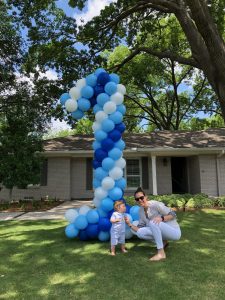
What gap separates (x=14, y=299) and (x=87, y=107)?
4.55m

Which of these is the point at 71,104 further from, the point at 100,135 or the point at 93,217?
the point at 93,217

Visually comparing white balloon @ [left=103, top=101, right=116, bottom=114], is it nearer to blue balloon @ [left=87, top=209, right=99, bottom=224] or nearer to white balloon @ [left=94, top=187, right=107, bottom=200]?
white balloon @ [left=94, top=187, right=107, bottom=200]

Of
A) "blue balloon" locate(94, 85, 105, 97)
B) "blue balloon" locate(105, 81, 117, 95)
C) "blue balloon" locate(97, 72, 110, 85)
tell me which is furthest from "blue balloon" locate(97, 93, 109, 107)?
"blue balloon" locate(97, 72, 110, 85)

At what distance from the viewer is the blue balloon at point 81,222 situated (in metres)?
7.03

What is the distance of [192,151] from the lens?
669 inches

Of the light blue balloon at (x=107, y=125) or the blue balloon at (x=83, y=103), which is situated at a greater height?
the blue balloon at (x=83, y=103)

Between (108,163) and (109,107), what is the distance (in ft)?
4.09

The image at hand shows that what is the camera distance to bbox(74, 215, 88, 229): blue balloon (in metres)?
Answer: 7.03

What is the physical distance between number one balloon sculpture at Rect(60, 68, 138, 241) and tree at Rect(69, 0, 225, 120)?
2529 mm

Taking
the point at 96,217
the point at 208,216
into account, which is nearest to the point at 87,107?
the point at 96,217

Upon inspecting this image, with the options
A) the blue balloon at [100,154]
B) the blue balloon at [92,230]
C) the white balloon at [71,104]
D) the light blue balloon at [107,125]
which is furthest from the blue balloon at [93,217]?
the white balloon at [71,104]

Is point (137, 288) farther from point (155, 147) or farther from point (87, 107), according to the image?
point (155, 147)

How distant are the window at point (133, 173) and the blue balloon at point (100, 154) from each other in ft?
34.9

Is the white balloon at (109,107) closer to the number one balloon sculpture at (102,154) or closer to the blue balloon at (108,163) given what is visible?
the number one balloon sculpture at (102,154)
